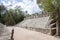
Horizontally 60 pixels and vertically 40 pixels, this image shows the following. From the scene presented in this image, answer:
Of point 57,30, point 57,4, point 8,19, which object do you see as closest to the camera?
point 57,4

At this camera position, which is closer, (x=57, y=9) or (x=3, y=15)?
(x=57, y=9)

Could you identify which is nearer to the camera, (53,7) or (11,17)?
(53,7)

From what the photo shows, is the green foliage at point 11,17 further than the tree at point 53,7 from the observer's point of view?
Yes

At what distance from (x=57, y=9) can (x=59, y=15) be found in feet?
2.06

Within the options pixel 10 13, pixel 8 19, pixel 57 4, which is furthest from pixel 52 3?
pixel 10 13

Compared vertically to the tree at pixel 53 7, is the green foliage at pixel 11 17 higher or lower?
lower

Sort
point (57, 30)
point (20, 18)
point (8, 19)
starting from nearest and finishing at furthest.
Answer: point (57, 30), point (8, 19), point (20, 18)

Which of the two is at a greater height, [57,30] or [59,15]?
[59,15]

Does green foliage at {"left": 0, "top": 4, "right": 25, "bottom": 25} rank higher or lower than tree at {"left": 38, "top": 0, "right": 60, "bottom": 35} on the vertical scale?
lower

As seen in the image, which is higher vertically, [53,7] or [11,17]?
[53,7]

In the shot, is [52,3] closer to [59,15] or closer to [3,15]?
[59,15]

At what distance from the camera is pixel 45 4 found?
1606cm

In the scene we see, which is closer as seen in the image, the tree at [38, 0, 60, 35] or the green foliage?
the tree at [38, 0, 60, 35]

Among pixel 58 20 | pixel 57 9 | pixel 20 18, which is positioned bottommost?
pixel 20 18
